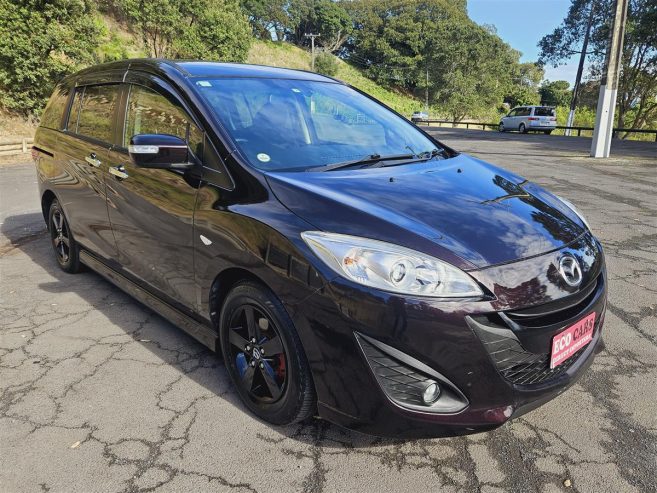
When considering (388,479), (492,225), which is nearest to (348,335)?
(388,479)

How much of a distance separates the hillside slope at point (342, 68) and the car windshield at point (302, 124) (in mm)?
59291

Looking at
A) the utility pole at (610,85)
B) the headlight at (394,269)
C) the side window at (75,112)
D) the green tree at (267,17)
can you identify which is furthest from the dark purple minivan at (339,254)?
the green tree at (267,17)

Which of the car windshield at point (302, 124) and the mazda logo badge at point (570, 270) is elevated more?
the car windshield at point (302, 124)

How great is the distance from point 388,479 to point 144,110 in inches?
105

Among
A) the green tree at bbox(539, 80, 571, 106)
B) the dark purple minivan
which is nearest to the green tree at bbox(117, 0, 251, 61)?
the dark purple minivan

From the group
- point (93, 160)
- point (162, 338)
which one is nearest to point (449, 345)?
point (162, 338)

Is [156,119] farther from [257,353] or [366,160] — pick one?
[257,353]

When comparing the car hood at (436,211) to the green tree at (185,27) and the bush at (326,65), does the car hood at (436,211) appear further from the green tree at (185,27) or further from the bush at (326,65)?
the bush at (326,65)

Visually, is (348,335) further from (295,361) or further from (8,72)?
(8,72)

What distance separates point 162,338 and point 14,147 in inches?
619

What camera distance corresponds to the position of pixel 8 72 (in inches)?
659

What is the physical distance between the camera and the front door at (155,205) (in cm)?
279

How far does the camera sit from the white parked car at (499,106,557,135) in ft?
97.9

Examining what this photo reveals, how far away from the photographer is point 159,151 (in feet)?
8.57
